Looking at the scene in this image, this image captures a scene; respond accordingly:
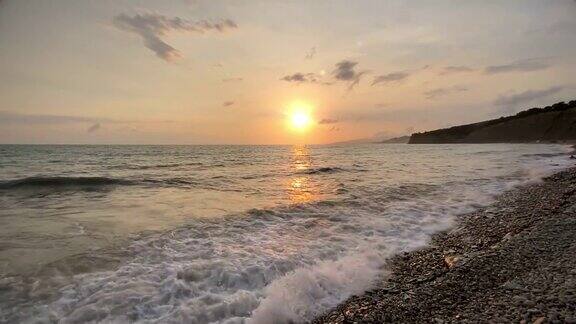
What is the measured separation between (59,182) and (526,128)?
115 meters

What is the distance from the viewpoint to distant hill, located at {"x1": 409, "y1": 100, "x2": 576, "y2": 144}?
285ft

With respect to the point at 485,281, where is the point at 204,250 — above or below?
below

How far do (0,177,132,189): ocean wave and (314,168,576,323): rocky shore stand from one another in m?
19.0

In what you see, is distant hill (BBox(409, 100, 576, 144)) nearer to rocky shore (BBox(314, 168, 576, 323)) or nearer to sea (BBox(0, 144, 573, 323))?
sea (BBox(0, 144, 573, 323))

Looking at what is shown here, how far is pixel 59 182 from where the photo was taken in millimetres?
21219

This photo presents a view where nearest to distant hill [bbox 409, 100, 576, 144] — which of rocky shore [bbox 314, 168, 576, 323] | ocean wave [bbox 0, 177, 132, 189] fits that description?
rocky shore [bbox 314, 168, 576, 323]

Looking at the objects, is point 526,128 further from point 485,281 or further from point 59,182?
point 485,281

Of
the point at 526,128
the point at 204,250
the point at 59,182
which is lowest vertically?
the point at 204,250

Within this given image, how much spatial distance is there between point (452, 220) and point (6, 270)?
1129 centimetres

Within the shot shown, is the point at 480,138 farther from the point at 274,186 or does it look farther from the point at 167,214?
the point at 167,214

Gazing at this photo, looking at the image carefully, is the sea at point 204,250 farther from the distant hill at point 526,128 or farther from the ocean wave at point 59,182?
the distant hill at point 526,128

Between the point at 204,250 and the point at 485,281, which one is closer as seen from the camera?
the point at 485,281

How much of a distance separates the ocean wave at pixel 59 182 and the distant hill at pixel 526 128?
98.7m

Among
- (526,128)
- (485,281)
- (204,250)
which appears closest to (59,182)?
(204,250)
